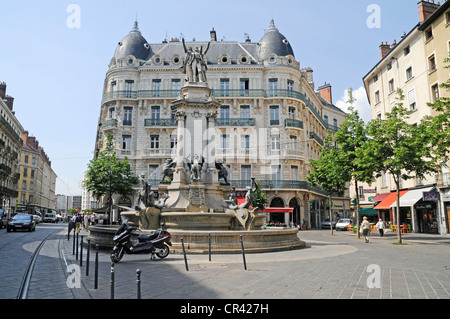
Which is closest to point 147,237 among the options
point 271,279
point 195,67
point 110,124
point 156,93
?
point 271,279

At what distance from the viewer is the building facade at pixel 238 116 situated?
3975cm

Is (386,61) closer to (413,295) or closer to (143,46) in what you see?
(143,46)

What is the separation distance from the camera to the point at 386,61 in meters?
35.5

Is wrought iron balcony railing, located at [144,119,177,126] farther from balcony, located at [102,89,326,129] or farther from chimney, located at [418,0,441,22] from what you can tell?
chimney, located at [418,0,441,22]

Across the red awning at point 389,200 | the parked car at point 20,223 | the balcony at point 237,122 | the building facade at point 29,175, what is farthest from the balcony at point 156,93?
the building facade at point 29,175

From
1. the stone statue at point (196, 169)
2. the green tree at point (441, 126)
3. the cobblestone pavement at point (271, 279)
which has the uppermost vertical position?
the green tree at point (441, 126)

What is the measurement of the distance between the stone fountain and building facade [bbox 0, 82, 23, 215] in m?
41.8

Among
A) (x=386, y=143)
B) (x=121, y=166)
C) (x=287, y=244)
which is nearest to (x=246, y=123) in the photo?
(x=121, y=166)

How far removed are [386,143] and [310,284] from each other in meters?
15.4

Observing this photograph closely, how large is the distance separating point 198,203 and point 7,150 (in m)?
49.8

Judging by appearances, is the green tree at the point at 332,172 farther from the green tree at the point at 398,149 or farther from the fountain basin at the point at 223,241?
the fountain basin at the point at 223,241

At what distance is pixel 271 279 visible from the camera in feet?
26.0

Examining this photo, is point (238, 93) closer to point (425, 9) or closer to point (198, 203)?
point (425, 9)

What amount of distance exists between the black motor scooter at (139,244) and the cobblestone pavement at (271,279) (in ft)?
0.99
